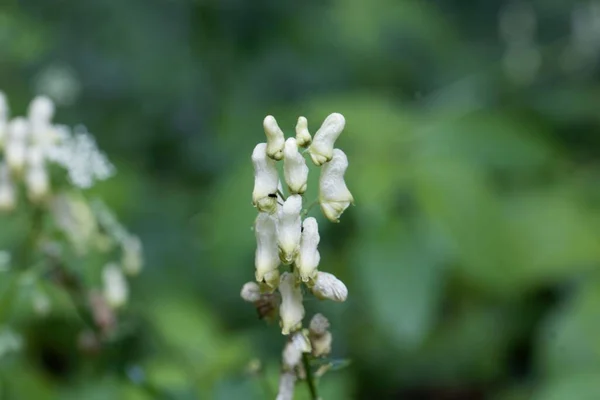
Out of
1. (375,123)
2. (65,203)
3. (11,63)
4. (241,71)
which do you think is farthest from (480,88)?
(65,203)

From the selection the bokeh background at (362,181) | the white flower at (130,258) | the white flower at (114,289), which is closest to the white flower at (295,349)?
the bokeh background at (362,181)

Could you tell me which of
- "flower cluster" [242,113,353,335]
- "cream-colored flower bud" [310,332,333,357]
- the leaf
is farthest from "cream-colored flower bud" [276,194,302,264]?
the leaf

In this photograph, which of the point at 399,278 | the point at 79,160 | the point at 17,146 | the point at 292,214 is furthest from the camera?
the point at 399,278

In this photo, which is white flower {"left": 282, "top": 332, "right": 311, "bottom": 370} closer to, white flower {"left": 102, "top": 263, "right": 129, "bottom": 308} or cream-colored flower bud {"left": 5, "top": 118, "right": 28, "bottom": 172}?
white flower {"left": 102, "top": 263, "right": 129, "bottom": 308}

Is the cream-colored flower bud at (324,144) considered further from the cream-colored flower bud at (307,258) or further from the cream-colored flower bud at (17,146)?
the cream-colored flower bud at (17,146)

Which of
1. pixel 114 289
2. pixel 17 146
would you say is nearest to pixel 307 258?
pixel 114 289

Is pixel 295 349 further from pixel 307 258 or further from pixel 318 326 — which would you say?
pixel 307 258

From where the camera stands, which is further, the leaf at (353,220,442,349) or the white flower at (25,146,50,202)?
the leaf at (353,220,442,349)
